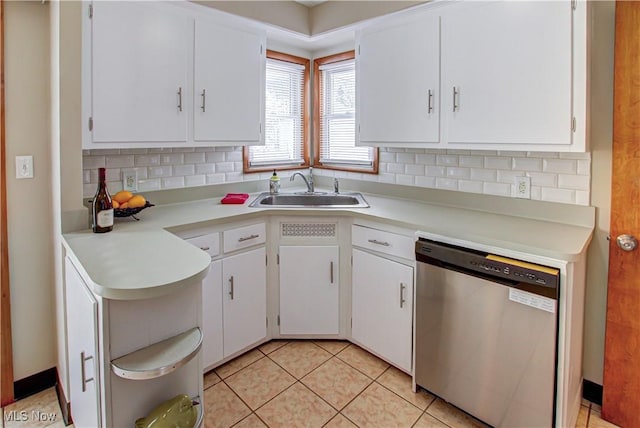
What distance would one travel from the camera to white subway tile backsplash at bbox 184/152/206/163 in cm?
289

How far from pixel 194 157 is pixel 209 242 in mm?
854

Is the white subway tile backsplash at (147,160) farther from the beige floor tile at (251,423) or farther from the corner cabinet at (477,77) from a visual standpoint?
the beige floor tile at (251,423)

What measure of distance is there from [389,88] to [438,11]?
1.71 feet

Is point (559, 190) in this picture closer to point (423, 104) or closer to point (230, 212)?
point (423, 104)

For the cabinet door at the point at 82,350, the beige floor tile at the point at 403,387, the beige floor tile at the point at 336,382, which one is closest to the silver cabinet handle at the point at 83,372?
the cabinet door at the point at 82,350

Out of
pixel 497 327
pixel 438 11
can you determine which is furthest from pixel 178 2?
pixel 497 327

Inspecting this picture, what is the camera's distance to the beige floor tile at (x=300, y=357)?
252cm

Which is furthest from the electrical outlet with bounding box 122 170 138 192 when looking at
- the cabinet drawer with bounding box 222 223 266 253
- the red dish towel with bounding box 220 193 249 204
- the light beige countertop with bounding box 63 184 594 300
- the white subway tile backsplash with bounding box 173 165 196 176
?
the cabinet drawer with bounding box 222 223 266 253

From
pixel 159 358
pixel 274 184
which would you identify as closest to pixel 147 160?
pixel 274 184

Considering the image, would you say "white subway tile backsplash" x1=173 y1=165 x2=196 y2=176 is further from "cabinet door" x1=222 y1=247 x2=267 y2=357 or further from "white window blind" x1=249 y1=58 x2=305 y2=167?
"cabinet door" x1=222 y1=247 x2=267 y2=357

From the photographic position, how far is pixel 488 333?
6.18ft

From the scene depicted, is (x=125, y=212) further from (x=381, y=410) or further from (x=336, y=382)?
(x=381, y=410)

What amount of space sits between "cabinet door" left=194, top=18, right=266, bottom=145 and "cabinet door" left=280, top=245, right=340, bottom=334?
0.89 meters

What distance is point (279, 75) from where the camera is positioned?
3473mm
